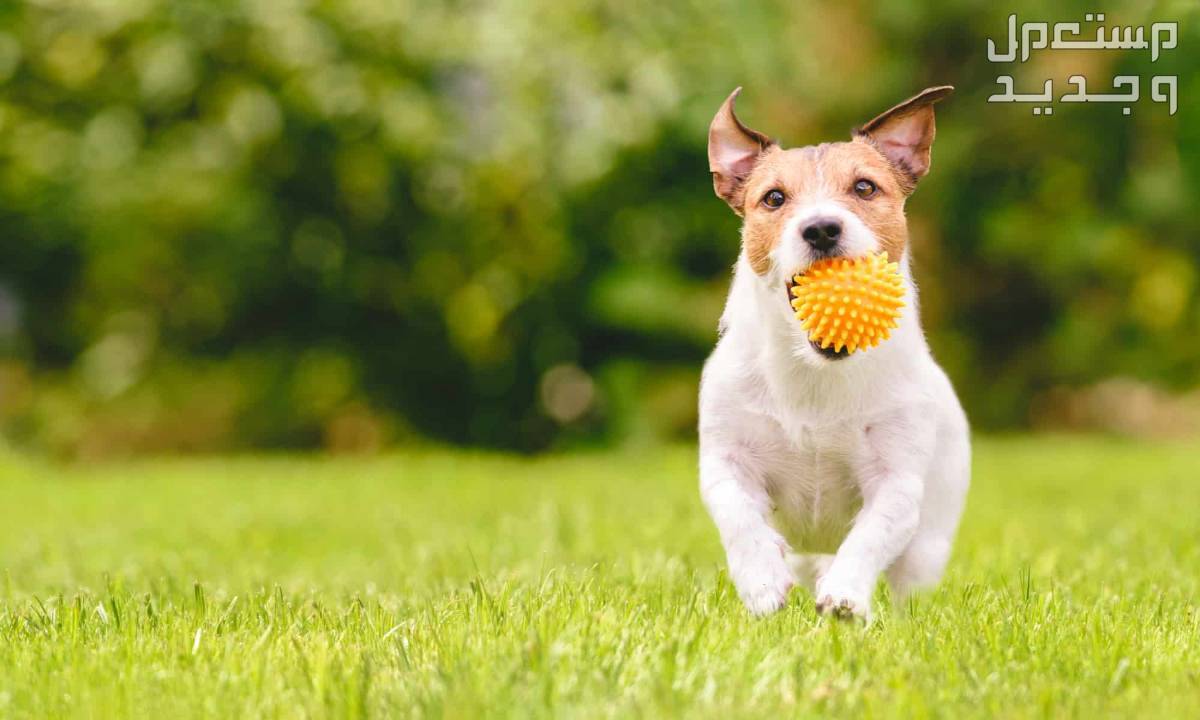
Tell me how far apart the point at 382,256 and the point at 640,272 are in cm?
221

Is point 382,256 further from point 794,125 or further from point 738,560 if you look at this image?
point 738,560

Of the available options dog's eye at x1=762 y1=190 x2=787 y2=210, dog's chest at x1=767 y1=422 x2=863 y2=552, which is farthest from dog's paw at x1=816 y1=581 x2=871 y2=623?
dog's eye at x1=762 y1=190 x2=787 y2=210

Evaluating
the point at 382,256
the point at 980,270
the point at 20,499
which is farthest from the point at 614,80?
the point at 20,499

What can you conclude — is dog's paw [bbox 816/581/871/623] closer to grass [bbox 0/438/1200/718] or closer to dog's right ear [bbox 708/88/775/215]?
grass [bbox 0/438/1200/718]

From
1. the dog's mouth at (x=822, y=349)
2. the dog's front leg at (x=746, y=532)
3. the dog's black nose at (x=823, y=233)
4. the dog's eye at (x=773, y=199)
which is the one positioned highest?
the dog's eye at (x=773, y=199)

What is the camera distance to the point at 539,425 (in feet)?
37.9

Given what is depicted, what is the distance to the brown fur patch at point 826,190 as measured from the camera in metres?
3.49

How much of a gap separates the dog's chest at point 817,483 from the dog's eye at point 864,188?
59cm

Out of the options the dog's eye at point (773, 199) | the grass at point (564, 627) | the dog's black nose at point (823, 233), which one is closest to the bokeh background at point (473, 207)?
the grass at point (564, 627)

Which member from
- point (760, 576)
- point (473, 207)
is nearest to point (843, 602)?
point (760, 576)

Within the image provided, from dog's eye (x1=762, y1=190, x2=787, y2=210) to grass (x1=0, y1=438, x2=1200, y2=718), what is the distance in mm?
1033

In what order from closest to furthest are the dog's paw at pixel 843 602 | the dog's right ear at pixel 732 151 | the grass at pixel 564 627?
the grass at pixel 564 627 → the dog's paw at pixel 843 602 → the dog's right ear at pixel 732 151

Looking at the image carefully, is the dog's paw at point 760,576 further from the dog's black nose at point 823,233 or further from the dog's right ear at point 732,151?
the dog's right ear at point 732,151

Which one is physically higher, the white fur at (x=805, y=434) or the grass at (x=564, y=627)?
the white fur at (x=805, y=434)
